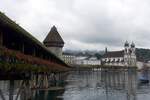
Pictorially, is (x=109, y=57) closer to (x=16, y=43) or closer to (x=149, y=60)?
(x=149, y=60)

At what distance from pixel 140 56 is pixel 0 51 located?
18693 cm

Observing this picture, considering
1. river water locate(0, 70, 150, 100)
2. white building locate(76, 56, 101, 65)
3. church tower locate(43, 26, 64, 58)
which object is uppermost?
white building locate(76, 56, 101, 65)

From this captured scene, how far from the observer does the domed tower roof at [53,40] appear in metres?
69.9

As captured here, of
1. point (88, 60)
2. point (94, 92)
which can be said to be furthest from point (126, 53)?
point (94, 92)

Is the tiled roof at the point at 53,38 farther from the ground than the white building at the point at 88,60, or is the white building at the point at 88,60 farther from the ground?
the white building at the point at 88,60

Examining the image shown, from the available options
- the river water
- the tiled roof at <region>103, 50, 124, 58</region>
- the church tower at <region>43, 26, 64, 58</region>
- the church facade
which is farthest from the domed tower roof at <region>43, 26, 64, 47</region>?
the tiled roof at <region>103, 50, 124, 58</region>

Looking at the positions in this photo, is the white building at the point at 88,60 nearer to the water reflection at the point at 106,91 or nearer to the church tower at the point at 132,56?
the church tower at the point at 132,56

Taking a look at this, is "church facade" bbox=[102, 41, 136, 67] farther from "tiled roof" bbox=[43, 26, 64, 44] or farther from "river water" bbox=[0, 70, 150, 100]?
"river water" bbox=[0, 70, 150, 100]

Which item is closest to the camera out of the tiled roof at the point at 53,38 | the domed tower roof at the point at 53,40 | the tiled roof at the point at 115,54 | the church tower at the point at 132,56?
the domed tower roof at the point at 53,40

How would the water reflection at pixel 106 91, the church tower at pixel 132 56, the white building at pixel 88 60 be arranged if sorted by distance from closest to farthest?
the water reflection at pixel 106 91 < the church tower at pixel 132 56 < the white building at pixel 88 60

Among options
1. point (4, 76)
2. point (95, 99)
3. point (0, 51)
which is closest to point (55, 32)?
point (95, 99)

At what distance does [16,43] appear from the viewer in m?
14.9

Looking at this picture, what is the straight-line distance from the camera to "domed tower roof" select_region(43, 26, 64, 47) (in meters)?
69.9

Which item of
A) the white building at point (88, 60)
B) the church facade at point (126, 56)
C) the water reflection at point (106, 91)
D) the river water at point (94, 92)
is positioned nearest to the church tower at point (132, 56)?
the church facade at point (126, 56)
